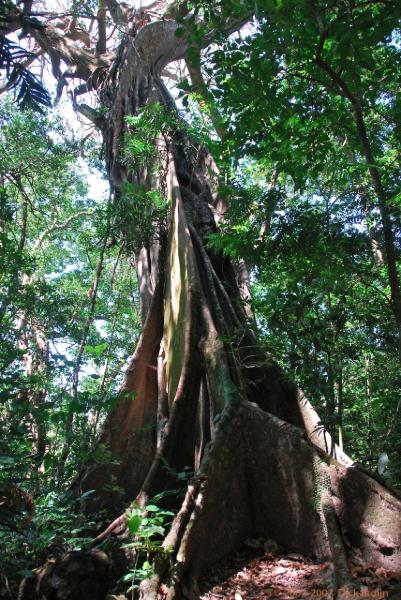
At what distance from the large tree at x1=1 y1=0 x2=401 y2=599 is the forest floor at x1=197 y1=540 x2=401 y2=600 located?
0.29 feet

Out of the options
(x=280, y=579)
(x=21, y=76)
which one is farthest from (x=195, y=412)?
(x=21, y=76)

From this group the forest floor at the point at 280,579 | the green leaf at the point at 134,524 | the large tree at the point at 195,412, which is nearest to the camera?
the forest floor at the point at 280,579

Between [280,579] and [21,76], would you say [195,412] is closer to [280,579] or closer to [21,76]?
[280,579]

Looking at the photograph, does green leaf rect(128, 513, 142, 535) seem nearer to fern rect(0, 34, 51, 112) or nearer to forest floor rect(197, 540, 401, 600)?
forest floor rect(197, 540, 401, 600)

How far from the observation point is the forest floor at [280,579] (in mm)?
2600

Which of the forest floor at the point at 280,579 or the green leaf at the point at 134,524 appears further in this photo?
the green leaf at the point at 134,524

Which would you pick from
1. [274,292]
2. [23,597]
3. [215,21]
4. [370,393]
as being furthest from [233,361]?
[370,393]

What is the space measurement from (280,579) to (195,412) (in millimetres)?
1696

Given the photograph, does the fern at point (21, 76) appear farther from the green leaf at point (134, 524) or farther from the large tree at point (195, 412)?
the green leaf at point (134, 524)

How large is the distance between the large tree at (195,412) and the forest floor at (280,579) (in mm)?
89

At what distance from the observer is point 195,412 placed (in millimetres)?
4445

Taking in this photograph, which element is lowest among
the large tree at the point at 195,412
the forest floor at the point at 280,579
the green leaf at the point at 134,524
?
the forest floor at the point at 280,579

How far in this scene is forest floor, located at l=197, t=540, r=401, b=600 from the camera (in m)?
2.60

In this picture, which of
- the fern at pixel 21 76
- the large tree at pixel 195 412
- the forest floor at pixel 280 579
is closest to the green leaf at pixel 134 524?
the large tree at pixel 195 412
